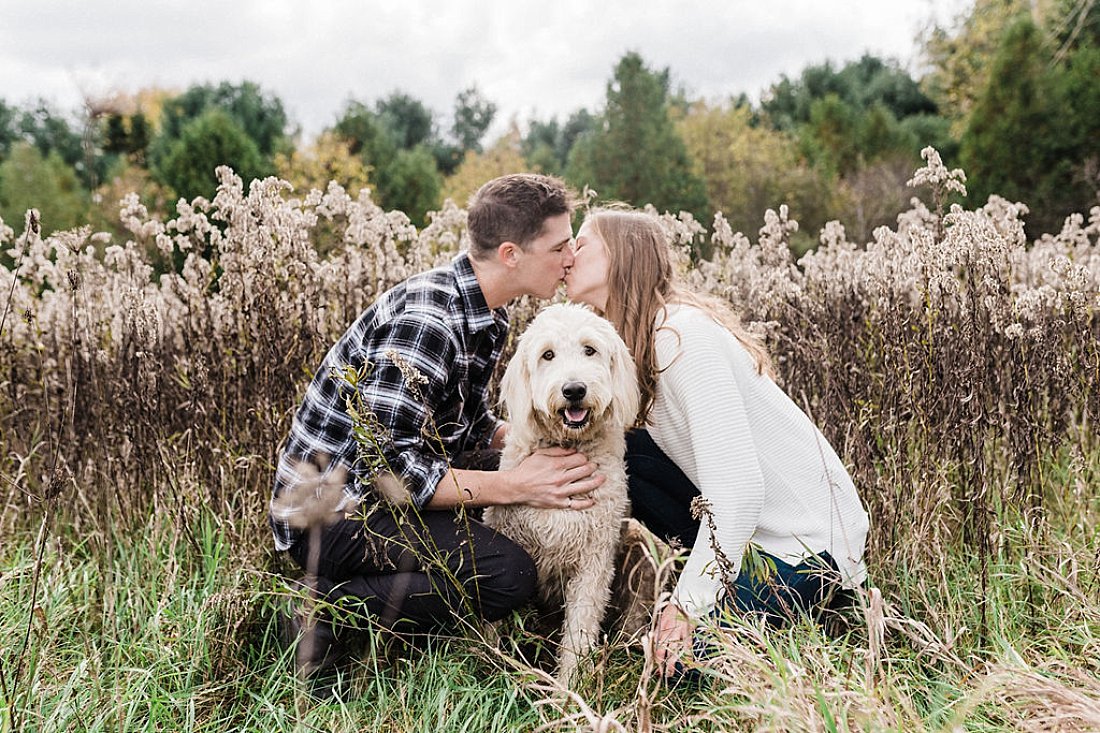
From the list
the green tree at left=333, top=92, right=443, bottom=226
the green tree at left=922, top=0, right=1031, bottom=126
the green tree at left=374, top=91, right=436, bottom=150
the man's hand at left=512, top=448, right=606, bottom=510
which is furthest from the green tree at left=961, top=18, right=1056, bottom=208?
the green tree at left=374, top=91, right=436, bottom=150

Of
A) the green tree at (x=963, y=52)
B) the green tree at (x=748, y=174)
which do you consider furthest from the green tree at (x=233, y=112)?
the green tree at (x=963, y=52)

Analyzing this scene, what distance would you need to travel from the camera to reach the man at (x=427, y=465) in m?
3.07

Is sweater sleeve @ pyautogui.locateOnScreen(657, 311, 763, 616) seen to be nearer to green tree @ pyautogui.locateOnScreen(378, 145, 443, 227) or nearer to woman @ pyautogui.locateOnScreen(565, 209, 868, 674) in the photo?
woman @ pyautogui.locateOnScreen(565, 209, 868, 674)

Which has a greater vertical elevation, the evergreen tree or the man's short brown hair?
the evergreen tree

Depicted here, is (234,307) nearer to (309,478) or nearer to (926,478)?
(309,478)

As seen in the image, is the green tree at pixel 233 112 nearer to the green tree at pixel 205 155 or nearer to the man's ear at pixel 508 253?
the green tree at pixel 205 155

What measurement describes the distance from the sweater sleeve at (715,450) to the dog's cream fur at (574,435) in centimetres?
24

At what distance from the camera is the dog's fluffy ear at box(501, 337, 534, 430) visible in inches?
123

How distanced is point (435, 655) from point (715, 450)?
122cm

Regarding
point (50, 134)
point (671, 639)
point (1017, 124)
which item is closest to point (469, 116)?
point (50, 134)

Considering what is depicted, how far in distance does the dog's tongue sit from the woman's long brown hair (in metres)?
0.31

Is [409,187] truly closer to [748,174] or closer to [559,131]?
[748,174]

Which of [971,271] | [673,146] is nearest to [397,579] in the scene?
[971,271]

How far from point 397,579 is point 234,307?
1.45 m
